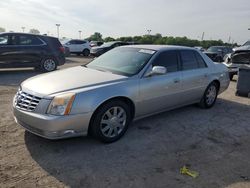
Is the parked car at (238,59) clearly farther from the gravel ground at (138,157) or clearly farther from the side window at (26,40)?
the side window at (26,40)

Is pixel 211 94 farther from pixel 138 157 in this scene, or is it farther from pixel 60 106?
pixel 60 106

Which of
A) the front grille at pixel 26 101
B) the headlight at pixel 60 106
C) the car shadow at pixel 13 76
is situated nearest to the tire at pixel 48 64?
the car shadow at pixel 13 76

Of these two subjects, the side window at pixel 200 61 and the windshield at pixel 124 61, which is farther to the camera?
the side window at pixel 200 61

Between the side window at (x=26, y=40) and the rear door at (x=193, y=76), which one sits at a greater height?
the side window at (x=26, y=40)

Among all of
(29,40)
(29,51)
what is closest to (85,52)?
(29,40)

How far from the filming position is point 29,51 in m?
10.6

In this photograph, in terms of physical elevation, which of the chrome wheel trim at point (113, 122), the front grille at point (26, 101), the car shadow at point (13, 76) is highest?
the front grille at point (26, 101)

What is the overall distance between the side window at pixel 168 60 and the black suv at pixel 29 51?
23.4 ft

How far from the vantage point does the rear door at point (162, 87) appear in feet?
15.3

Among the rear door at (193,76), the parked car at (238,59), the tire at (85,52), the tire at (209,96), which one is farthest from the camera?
the tire at (85,52)

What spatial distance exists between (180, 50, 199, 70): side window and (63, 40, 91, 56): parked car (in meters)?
19.9

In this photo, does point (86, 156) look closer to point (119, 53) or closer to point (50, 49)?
point (119, 53)

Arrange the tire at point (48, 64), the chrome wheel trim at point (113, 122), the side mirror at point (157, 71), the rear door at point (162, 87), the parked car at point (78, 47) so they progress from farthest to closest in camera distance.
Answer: the parked car at point (78, 47)
the tire at point (48, 64)
the rear door at point (162, 87)
the side mirror at point (157, 71)
the chrome wheel trim at point (113, 122)

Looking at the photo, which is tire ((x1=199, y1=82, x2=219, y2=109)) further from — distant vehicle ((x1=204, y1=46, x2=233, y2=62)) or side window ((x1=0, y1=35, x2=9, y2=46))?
distant vehicle ((x1=204, y1=46, x2=233, y2=62))
